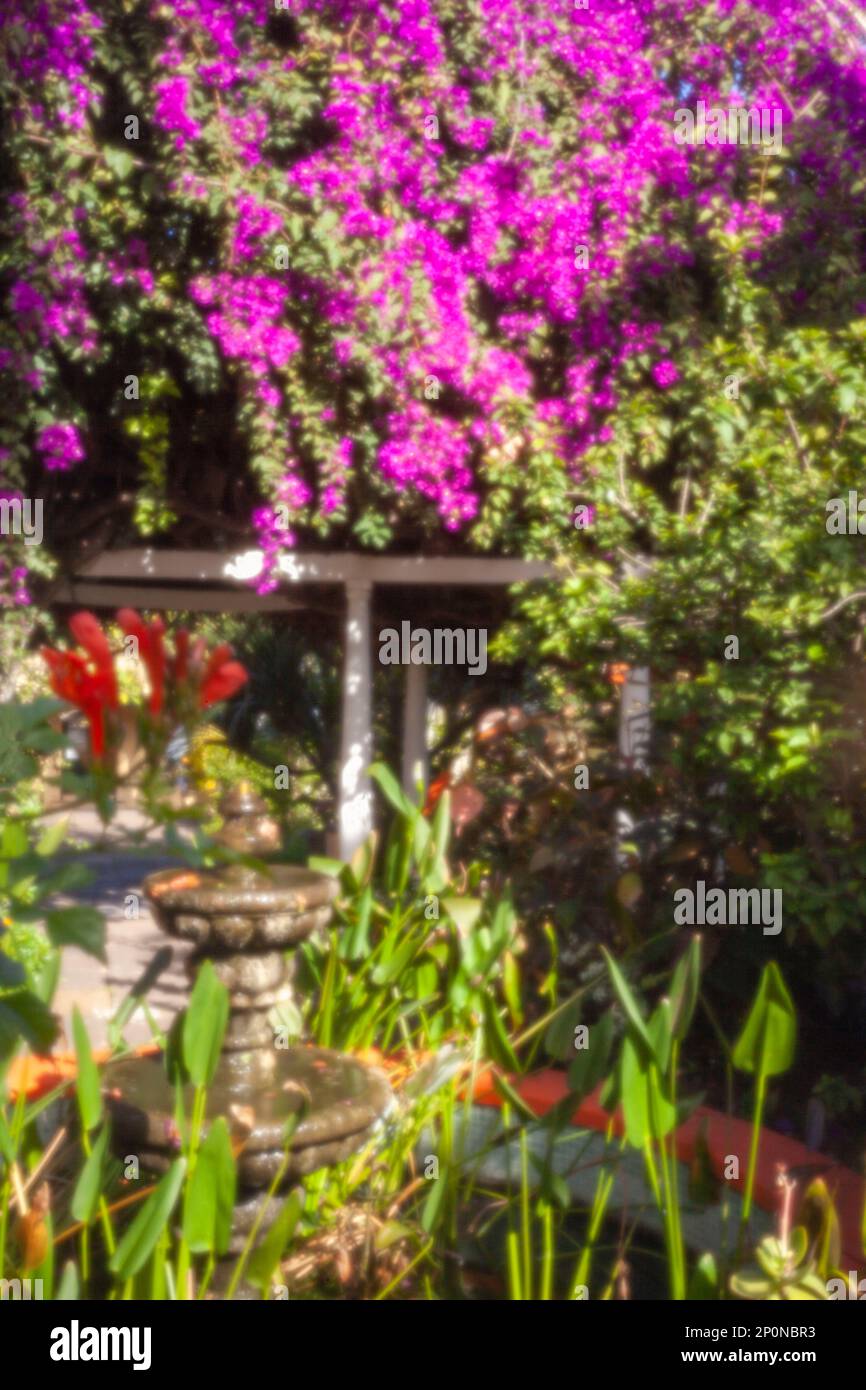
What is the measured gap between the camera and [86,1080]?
1.45 metres

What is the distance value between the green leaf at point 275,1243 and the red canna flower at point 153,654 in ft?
1.78

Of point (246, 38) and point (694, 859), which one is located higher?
point (246, 38)

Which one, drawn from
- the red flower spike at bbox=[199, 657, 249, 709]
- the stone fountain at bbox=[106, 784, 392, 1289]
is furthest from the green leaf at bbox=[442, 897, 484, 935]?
the red flower spike at bbox=[199, 657, 249, 709]

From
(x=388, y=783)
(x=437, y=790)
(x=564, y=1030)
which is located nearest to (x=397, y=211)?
(x=437, y=790)

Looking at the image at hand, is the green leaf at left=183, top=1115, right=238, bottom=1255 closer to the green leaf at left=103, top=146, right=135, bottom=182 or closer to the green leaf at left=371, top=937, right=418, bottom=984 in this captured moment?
the green leaf at left=371, top=937, right=418, bottom=984

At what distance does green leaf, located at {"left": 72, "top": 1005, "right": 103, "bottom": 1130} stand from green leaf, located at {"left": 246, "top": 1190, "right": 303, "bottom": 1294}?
26 cm

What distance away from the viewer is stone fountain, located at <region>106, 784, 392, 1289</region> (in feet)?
6.58

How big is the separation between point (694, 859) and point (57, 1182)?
1.98 metres

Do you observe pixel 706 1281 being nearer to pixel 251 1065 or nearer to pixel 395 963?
pixel 251 1065

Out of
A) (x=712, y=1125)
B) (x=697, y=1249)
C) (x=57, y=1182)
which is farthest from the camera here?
(x=712, y=1125)

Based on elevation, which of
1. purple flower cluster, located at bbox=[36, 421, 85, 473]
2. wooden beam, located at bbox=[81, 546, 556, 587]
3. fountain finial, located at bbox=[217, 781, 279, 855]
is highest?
purple flower cluster, located at bbox=[36, 421, 85, 473]

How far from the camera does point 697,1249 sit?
8.34ft
